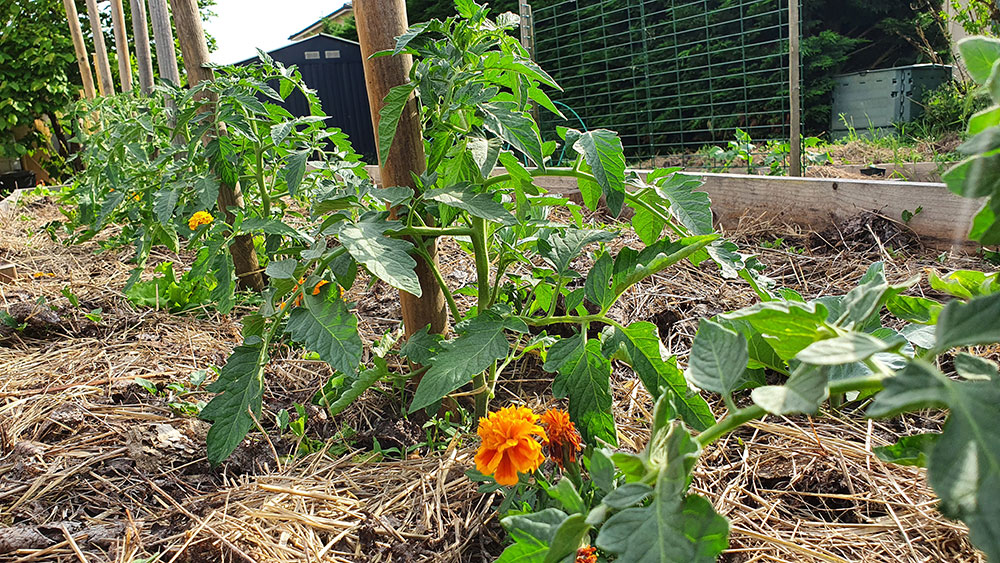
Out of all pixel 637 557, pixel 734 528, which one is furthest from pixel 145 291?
pixel 637 557

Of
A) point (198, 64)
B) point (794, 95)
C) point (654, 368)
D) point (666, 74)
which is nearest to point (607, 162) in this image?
point (654, 368)

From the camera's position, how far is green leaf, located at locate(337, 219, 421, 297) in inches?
35.2

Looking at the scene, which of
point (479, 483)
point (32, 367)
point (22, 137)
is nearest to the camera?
point (479, 483)

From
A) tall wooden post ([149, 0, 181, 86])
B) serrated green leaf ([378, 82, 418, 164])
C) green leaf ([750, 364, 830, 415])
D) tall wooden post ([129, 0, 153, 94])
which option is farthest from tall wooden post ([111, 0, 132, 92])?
green leaf ([750, 364, 830, 415])

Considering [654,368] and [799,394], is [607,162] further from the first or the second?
[799,394]

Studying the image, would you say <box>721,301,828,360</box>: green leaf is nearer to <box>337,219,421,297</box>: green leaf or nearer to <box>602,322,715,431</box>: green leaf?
<box>602,322,715,431</box>: green leaf

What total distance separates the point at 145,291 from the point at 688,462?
235cm

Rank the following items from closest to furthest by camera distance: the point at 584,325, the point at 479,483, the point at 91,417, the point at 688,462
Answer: the point at 688,462 < the point at 584,325 < the point at 479,483 < the point at 91,417

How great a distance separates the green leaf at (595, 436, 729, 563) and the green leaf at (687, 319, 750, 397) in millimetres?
85

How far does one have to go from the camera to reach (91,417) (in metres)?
1.56

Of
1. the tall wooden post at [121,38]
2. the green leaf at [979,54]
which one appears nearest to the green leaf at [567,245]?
the green leaf at [979,54]

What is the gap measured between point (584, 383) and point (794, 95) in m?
3.63

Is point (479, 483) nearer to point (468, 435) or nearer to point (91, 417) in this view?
point (468, 435)

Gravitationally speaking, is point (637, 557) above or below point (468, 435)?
above
